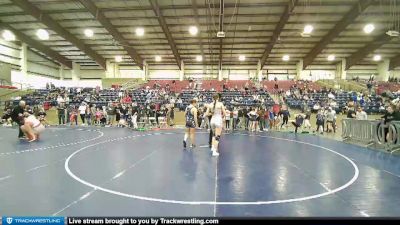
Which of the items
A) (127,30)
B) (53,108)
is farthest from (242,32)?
(53,108)

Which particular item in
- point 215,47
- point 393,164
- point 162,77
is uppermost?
point 215,47

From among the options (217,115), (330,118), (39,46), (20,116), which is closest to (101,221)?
(217,115)

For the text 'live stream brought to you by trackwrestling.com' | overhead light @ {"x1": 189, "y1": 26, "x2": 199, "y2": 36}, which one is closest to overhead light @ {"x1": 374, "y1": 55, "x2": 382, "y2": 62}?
overhead light @ {"x1": 189, "y1": 26, "x2": 199, "y2": 36}

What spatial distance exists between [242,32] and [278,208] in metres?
30.3

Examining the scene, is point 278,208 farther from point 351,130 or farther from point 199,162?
point 351,130

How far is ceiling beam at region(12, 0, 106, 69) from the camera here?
2647 cm

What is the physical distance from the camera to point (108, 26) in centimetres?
3056

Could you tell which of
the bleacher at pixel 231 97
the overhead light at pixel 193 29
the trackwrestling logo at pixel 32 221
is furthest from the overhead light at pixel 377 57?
the trackwrestling logo at pixel 32 221

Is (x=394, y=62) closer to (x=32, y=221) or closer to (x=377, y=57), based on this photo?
(x=377, y=57)

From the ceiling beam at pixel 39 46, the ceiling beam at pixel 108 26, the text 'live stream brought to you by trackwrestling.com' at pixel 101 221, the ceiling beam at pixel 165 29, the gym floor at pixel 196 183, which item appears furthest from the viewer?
the ceiling beam at pixel 39 46

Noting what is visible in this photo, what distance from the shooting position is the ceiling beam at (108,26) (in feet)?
87.3

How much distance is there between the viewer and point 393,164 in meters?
8.41

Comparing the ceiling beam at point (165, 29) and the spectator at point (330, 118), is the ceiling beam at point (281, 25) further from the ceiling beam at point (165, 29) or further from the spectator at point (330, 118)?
the ceiling beam at point (165, 29)

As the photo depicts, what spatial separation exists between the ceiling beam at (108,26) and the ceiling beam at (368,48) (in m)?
28.2
